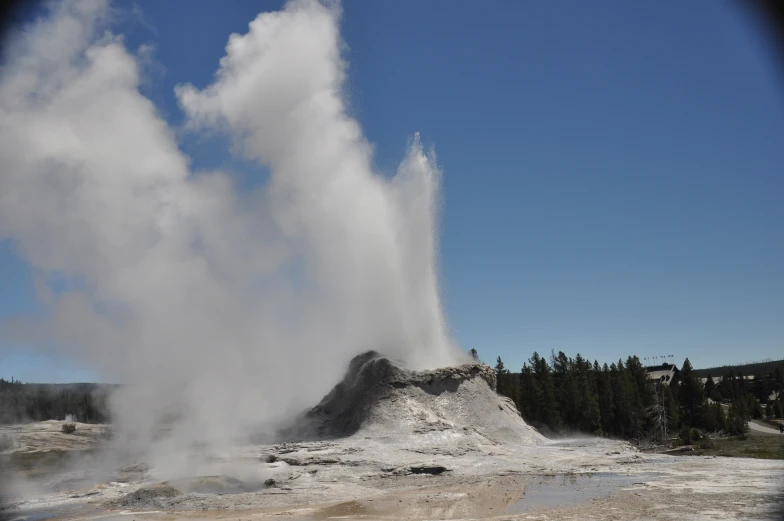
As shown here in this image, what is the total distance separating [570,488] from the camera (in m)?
15.9

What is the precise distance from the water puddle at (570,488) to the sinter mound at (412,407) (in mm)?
7073

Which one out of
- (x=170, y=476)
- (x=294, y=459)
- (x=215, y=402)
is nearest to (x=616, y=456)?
(x=294, y=459)

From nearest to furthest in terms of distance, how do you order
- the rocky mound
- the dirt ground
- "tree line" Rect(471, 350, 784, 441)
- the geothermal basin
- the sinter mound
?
the dirt ground < the geothermal basin < the rocky mound < the sinter mound < "tree line" Rect(471, 350, 784, 441)

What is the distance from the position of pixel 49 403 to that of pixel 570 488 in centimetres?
6447

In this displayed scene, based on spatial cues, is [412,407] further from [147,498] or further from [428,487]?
[147,498]

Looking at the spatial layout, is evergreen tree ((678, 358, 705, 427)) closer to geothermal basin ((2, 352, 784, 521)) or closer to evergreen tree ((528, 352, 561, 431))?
evergreen tree ((528, 352, 561, 431))

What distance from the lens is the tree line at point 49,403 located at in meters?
54.8

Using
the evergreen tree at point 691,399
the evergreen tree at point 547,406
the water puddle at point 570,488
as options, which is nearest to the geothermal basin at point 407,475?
the water puddle at point 570,488

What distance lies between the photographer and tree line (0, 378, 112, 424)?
54838 millimetres

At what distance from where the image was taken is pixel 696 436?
38125 mm

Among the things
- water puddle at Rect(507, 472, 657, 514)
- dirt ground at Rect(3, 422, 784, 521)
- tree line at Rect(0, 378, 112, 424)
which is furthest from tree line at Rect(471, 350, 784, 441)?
tree line at Rect(0, 378, 112, 424)

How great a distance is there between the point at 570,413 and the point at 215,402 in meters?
29.5

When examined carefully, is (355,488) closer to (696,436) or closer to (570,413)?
(696,436)

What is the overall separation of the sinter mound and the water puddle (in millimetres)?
7073
